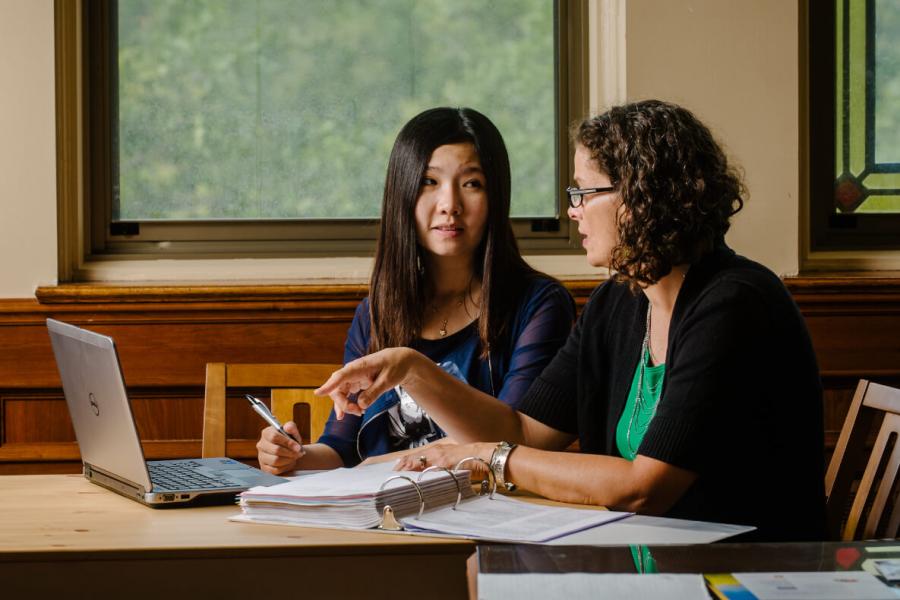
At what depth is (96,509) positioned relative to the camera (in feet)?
4.82

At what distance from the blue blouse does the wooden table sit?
2.40ft

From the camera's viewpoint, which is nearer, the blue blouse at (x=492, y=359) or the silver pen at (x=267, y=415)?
the silver pen at (x=267, y=415)

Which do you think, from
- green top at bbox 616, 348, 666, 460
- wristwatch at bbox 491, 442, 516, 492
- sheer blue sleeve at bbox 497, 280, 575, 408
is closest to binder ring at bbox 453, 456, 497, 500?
wristwatch at bbox 491, 442, 516, 492

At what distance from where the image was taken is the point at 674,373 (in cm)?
153

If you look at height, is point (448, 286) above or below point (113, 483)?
above

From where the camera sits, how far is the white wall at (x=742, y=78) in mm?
2693

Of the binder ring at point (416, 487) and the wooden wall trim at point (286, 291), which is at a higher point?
the wooden wall trim at point (286, 291)

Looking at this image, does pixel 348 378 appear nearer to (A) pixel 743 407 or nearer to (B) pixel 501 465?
(B) pixel 501 465

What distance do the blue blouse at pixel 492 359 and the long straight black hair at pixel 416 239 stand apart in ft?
0.14

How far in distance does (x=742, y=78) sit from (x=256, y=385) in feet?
5.10

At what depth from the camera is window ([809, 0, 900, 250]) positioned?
2.87m

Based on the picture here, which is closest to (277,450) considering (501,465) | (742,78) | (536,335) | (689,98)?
(501,465)

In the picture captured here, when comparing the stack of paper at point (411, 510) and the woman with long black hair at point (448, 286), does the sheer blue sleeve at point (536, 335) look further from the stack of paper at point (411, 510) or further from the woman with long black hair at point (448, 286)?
the stack of paper at point (411, 510)

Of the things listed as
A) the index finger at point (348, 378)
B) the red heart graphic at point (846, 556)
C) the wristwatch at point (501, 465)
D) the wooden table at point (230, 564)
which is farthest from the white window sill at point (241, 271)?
the red heart graphic at point (846, 556)
